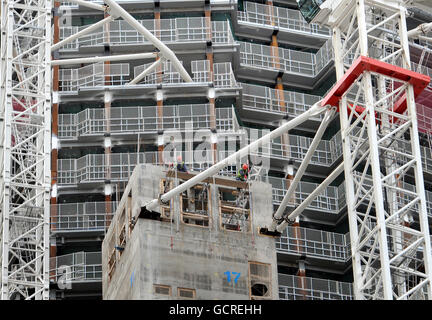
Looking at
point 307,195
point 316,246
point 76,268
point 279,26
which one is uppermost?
point 279,26

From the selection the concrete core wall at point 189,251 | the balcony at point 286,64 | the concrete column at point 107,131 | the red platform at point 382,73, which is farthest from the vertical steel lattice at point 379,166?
the balcony at point 286,64

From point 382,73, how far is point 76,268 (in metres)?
32.1

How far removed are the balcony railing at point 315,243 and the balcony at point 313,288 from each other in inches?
84.7

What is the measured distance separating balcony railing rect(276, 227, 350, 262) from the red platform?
2625cm

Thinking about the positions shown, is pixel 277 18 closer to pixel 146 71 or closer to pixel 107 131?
pixel 146 71

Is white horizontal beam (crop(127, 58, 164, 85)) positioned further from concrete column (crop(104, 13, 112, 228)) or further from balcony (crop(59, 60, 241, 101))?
concrete column (crop(104, 13, 112, 228))

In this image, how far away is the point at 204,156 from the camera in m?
93.1

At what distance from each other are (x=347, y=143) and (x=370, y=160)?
2464mm

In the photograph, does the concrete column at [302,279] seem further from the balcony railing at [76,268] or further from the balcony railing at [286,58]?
the balcony railing at [286,58]

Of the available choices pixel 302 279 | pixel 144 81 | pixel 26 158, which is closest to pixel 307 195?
pixel 302 279

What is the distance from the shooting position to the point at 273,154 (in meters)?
96.4

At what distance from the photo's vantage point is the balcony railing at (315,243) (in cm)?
9262
